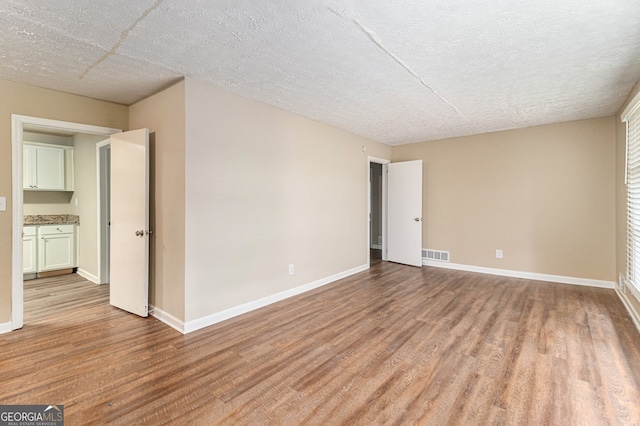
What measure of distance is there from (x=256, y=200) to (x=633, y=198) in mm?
4104

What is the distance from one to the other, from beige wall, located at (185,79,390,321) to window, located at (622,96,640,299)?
3.31 metres

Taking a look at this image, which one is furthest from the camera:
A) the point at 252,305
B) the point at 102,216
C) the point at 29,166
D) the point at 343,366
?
the point at 29,166

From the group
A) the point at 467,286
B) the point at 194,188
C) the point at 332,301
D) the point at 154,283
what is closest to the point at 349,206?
the point at 332,301

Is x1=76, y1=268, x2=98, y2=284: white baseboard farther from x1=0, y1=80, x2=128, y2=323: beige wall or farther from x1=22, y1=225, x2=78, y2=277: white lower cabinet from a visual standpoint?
x1=0, y1=80, x2=128, y2=323: beige wall

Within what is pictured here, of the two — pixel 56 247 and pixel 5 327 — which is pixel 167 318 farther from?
pixel 56 247

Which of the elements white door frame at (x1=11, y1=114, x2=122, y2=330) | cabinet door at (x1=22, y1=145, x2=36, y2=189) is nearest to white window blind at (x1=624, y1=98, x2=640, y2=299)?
white door frame at (x1=11, y1=114, x2=122, y2=330)

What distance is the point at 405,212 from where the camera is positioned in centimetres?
568

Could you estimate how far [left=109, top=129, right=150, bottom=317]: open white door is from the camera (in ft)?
9.91

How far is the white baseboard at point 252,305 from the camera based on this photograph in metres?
2.82

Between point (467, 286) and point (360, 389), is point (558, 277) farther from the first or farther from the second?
point (360, 389)

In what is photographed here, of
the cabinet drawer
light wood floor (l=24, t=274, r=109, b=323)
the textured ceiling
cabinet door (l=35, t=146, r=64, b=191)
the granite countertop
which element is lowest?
light wood floor (l=24, t=274, r=109, b=323)

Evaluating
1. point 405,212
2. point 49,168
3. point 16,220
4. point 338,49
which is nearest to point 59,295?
point 16,220

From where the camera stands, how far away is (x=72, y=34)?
199 cm

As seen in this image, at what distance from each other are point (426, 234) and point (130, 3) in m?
5.29
